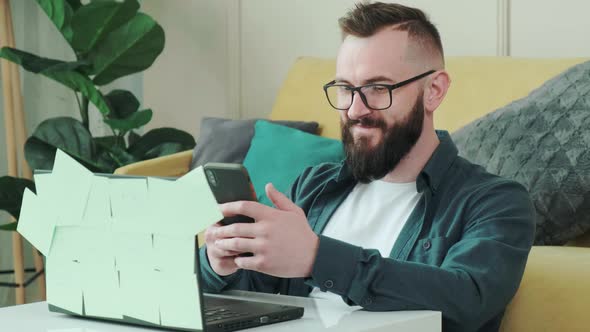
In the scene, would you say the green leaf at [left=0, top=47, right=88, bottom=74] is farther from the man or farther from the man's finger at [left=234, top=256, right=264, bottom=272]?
the man's finger at [left=234, top=256, right=264, bottom=272]

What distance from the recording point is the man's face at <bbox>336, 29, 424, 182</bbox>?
1.52 m

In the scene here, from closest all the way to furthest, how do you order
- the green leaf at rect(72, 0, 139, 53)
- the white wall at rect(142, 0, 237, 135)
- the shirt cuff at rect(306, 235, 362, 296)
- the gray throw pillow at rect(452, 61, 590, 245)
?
the shirt cuff at rect(306, 235, 362, 296)
the gray throw pillow at rect(452, 61, 590, 245)
the green leaf at rect(72, 0, 139, 53)
the white wall at rect(142, 0, 237, 135)

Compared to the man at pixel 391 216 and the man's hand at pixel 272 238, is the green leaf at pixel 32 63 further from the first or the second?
the man's hand at pixel 272 238

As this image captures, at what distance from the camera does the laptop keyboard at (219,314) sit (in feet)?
3.74

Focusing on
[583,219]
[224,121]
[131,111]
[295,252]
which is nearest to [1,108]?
[131,111]

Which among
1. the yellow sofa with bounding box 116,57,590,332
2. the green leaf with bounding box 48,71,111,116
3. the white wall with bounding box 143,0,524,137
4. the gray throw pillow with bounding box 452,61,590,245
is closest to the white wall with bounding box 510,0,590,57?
the yellow sofa with bounding box 116,57,590,332

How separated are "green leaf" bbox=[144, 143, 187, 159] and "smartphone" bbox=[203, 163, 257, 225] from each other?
7.09ft

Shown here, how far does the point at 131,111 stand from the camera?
3406 millimetres

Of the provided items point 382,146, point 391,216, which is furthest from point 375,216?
point 382,146

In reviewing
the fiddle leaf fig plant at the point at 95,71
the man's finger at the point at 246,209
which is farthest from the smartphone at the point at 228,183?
the fiddle leaf fig plant at the point at 95,71

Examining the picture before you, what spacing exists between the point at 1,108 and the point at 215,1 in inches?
36.5

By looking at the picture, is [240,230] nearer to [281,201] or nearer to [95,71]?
[281,201]

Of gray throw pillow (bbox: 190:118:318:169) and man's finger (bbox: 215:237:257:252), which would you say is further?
gray throw pillow (bbox: 190:118:318:169)

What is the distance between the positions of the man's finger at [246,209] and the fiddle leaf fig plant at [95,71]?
2.09 metres
